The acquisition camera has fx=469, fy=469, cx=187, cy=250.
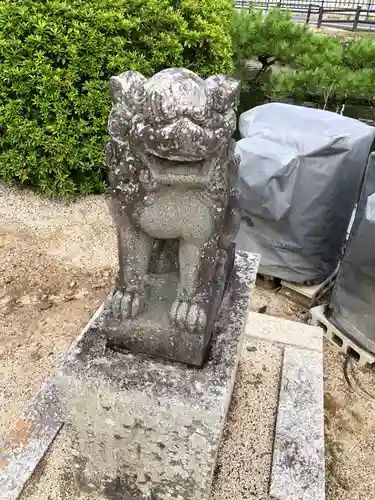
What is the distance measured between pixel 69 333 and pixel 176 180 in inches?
63.0

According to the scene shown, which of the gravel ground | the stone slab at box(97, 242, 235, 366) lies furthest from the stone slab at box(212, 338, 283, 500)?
the stone slab at box(97, 242, 235, 366)

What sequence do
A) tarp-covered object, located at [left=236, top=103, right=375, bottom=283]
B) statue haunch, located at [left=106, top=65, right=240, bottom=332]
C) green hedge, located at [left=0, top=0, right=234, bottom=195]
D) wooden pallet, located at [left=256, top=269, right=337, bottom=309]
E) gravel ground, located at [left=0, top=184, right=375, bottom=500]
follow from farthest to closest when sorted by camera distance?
green hedge, located at [left=0, top=0, right=234, bottom=195], wooden pallet, located at [left=256, top=269, right=337, bottom=309], tarp-covered object, located at [left=236, top=103, right=375, bottom=283], gravel ground, located at [left=0, top=184, right=375, bottom=500], statue haunch, located at [left=106, top=65, right=240, bottom=332]

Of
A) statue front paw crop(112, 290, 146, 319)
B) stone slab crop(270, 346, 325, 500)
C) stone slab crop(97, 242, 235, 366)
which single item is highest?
statue front paw crop(112, 290, 146, 319)

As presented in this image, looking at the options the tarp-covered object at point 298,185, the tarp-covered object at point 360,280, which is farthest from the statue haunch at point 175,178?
the tarp-covered object at point 298,185

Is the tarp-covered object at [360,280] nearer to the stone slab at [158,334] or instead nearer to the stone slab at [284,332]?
the stone slab at [284,332]

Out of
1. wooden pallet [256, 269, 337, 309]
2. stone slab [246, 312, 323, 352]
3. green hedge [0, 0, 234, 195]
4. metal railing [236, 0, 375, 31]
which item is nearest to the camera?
stone slab [246, 312, 323, 352]

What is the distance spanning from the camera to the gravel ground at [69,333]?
63.4 inches

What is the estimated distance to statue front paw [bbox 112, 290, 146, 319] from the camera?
4.50 feet

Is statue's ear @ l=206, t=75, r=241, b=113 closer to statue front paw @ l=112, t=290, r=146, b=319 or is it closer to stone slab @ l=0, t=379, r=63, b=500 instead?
statue front paw @ l=112, t=290, r=146, b=319

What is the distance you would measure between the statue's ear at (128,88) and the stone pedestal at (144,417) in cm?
72

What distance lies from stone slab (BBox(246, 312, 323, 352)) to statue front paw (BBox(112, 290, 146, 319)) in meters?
0.92

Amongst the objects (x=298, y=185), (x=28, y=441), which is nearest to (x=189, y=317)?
(x=28, y=441)

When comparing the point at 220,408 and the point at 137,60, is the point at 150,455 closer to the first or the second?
the point at 220,408

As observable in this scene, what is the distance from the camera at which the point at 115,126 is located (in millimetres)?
1156
